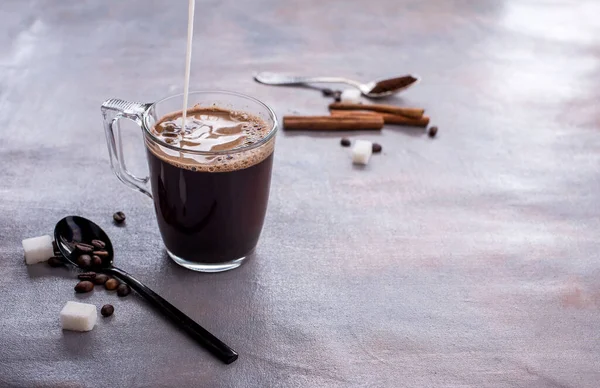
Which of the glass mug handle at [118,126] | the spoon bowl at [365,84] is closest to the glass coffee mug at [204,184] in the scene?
the glass mug handle at [118,126]

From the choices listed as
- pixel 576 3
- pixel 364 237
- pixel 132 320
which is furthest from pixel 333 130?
A: pixel 576 3

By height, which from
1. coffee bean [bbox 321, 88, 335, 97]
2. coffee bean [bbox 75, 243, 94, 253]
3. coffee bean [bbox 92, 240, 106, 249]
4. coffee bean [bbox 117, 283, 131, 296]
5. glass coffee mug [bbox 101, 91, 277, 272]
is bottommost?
coffee bean [bbox 321, 88, 335, 97]

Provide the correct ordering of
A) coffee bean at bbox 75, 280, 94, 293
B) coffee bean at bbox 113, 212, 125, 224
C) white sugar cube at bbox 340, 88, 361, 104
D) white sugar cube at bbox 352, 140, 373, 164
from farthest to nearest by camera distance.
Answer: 1. white sugar cube at bbox 340, 88, 361, 104
2. white sugar cube at bbox 352, 140, 373, 164
3. coffee bean at bbox 113, 212, 125, 224
4. coffee bean at bbox 75, 280, 94, 293

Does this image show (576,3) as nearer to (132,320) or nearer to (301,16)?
(301,16)

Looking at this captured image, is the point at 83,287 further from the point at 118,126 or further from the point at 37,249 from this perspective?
the point at 118,126

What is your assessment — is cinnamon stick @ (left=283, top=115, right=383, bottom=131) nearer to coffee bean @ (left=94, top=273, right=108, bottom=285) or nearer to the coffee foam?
the coffee foam

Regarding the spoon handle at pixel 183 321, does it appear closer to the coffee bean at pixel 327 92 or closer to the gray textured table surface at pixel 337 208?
the gray textured table surface at pixel 337 208

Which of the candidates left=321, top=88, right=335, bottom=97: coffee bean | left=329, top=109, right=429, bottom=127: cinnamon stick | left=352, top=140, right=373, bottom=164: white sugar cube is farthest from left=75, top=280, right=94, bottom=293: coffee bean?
left=321, top=88, right=335, bottom=97: coffee bean
